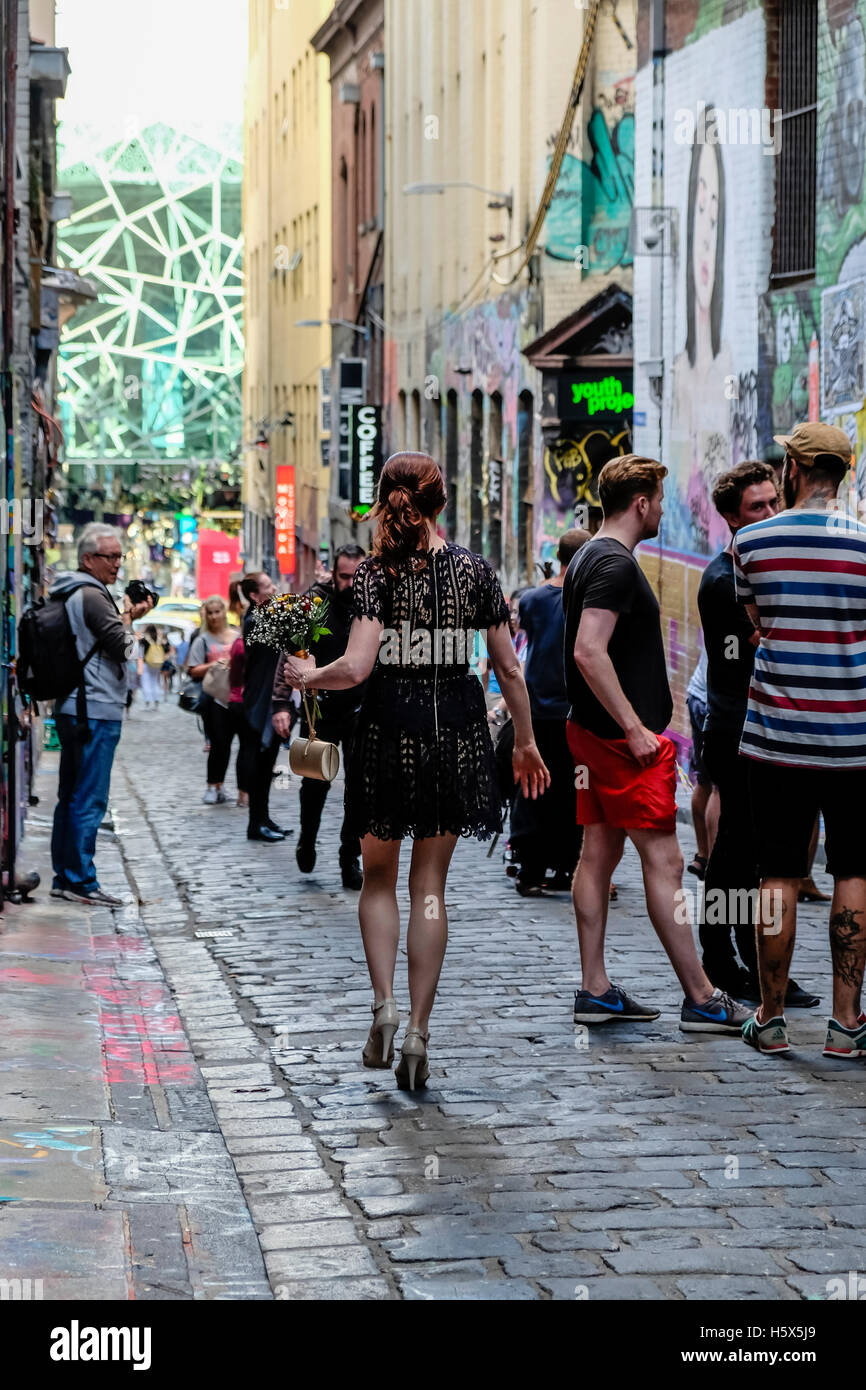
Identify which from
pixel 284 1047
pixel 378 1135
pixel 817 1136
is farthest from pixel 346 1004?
pixel 817 1136

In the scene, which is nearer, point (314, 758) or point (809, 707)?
point (809, 707)

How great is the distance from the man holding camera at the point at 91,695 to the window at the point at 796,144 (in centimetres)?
629

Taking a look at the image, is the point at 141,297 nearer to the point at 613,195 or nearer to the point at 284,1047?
the point at 613,195

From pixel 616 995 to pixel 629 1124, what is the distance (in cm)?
140

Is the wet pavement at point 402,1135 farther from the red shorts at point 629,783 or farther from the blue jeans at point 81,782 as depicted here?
the blue jeans at point 81,782

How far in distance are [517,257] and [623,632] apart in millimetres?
21430

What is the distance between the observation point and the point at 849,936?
6930 millimetres

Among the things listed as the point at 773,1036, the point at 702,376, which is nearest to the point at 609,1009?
the point at 773,1036

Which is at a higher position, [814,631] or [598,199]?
[598,199]

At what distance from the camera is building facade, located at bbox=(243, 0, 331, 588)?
186 ft

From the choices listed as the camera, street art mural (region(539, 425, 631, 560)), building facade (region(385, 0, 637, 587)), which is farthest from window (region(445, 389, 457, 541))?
the camera

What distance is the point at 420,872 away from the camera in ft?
22.3

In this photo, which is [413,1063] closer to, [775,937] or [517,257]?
[775,937]

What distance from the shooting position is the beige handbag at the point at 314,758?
7.76 metres
